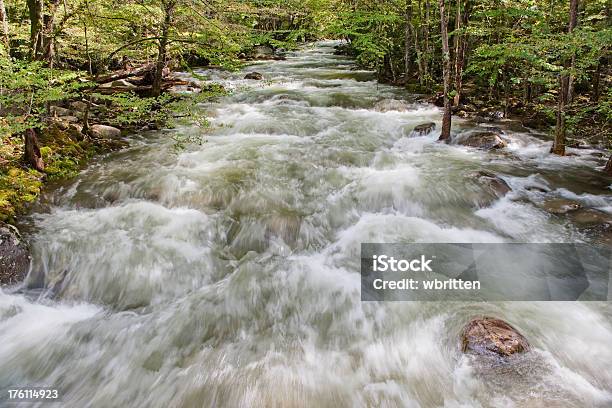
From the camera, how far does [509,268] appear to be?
5770 millimetres

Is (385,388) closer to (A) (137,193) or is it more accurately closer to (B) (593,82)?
(A) (137,193)

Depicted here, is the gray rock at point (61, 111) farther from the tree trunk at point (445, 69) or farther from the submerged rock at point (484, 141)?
the submerged rock at point (484, 141)

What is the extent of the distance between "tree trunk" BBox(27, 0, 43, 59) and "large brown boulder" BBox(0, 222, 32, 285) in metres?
3.13

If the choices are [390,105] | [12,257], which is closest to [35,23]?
[12,257]

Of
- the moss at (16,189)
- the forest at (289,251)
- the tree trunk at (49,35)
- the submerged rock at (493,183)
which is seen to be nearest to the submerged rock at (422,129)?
the forest at (289,251)

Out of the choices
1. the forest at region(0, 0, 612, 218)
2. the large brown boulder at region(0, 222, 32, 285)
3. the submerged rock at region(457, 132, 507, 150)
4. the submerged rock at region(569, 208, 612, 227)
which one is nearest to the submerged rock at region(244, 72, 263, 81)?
the forest at region(0, 0, 612, 218)

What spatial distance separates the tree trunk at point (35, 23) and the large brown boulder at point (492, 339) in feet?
26.8

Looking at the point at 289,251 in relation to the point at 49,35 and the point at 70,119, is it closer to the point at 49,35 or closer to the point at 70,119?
the point at 49,35

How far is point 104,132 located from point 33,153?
3.11m

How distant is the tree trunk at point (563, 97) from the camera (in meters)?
7.71

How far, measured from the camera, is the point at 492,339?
408 cm

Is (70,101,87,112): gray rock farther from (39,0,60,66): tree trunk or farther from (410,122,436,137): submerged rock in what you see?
(410,122,436,137): submerged rock

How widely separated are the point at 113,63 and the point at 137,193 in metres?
14.2

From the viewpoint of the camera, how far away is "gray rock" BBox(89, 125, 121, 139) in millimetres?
9958
